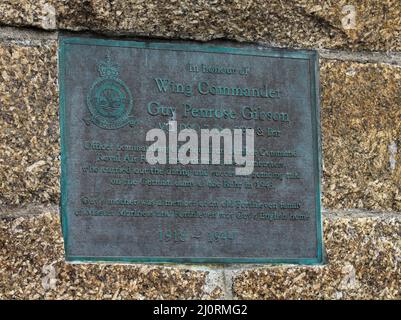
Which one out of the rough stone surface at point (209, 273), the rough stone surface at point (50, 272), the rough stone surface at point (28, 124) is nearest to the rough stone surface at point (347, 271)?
the rough stone surface at point (209, 273)

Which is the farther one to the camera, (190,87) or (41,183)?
(190,87)

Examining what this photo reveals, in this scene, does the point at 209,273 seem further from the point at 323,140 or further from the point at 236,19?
the point at 236,19

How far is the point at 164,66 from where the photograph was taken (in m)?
3.93

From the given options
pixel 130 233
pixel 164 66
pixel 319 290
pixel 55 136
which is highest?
pixel 164 66

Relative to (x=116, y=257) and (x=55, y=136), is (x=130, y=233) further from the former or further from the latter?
(x=55, y=136)

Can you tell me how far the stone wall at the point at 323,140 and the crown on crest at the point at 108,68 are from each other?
0.38 feet

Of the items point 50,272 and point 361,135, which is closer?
point 50,272

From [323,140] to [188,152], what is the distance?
616 millimetres

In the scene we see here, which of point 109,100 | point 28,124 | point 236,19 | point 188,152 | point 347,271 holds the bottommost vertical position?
point 347,271

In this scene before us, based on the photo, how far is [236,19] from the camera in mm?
3998

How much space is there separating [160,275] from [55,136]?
69 centimetres

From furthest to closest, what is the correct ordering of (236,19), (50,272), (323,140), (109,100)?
(323,140), (236,19), (109,100), (50,272)

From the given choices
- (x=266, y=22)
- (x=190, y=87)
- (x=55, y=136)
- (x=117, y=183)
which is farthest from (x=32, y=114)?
(x=266, y=22)

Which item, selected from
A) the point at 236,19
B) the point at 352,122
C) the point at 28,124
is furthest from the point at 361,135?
the point at 28,124
